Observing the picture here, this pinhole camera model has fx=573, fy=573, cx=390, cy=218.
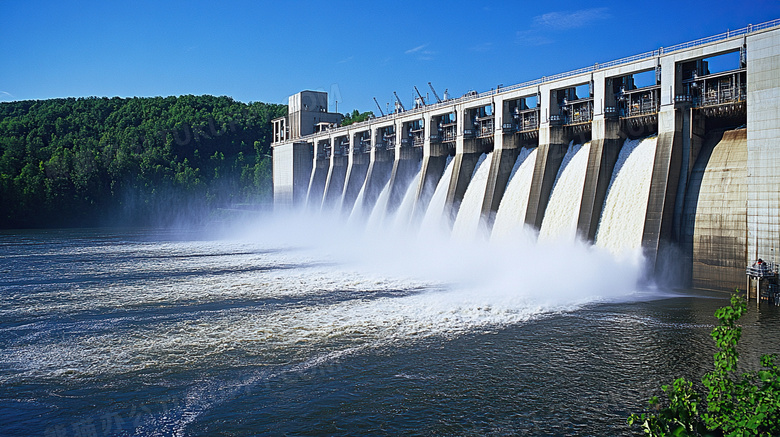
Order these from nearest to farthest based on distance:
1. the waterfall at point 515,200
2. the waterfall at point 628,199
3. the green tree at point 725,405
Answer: the green tree at point 725,405 < the waterfall at point 628,199 < the waterfall at point 515,200

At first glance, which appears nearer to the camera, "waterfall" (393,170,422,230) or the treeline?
"waterfall" (393,170,422,230)

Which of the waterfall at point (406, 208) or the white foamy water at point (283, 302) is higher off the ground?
the waterfall at point (406, 208)

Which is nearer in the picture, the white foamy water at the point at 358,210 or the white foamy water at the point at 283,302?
the white foamy water at the point at 283,302

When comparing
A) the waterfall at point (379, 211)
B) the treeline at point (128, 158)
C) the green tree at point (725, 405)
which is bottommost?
the green tree at point (725, 405)

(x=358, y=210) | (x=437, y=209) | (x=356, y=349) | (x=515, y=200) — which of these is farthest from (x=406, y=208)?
(x=356, y=349)

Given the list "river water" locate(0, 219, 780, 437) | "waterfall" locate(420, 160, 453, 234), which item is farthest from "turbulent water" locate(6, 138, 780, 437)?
"waterfall" locate(420, 160, 453, 234)

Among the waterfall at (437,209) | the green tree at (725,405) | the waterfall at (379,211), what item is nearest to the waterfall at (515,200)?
the waterfall at (437,209)

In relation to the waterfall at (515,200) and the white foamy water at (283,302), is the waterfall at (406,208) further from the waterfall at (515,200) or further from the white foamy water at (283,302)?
the waterfall at (515,200)

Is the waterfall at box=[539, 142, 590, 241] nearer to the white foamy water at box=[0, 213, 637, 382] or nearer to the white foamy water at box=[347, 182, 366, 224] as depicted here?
the white foamy water at box=[0, 213, 637, 382]
